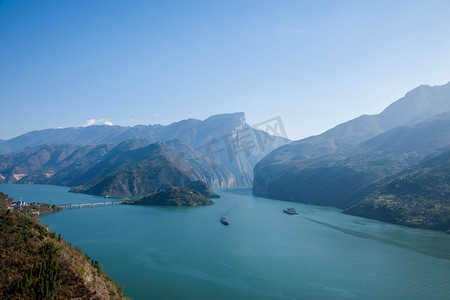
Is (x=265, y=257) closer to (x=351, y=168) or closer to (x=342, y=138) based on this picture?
(x=351, y=168)

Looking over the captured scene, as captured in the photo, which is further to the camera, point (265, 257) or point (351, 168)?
point (351, 168)

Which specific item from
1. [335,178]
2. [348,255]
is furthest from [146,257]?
[335,178]

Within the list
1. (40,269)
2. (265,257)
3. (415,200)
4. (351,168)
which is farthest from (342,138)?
(40,269)

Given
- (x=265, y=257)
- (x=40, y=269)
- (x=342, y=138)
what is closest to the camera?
(x=40, y=269)

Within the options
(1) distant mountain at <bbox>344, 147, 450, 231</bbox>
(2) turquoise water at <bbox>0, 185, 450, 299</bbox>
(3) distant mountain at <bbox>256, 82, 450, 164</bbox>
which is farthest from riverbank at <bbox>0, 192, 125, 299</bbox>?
(3) distant mountain at <bbox>256, 82, 450, 164</bbox>

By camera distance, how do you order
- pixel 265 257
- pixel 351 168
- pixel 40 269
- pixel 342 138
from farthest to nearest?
1. pixel 342 138
2. pixel 351 168
3. pixel 265 257
4. pixel 40 269

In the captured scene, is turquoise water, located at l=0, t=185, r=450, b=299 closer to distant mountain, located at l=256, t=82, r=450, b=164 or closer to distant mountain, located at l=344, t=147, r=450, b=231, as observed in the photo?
distant mountain, located at l=344, t=147, r=450, b=231

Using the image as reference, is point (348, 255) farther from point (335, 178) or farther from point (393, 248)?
point (335, 178)
